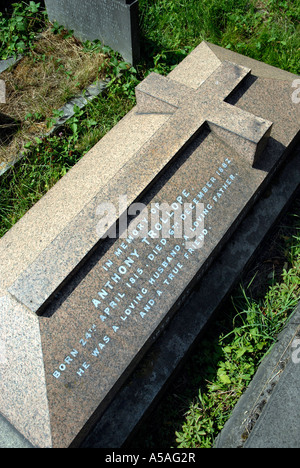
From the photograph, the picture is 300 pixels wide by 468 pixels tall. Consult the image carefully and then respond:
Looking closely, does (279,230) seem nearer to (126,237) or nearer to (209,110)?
(209,110)

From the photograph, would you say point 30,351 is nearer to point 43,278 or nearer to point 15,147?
point 43,278

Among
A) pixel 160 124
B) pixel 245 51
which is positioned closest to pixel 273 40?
pixel 245 51

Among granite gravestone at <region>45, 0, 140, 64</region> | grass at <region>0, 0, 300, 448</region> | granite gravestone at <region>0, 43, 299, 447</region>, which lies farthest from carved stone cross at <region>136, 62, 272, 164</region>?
granite gravestone at <region>45, 0, 140, 64</region>

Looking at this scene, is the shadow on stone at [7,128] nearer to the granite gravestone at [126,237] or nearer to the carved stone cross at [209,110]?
the granite gravestone at [126,237]

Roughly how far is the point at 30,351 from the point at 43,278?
0.40 m

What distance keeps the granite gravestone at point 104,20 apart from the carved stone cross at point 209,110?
957 mm

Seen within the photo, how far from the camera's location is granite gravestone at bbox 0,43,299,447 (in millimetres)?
2529

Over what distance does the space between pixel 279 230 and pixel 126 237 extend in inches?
54.9

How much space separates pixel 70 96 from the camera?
4332mm

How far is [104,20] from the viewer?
4.32m

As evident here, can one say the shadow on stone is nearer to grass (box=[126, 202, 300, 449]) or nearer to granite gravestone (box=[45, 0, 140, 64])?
granite gravestone (box=[45, 0, 140, 64])

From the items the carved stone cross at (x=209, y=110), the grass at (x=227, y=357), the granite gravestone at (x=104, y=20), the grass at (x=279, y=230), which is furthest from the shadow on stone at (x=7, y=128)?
the grass at (x=227, y=357)

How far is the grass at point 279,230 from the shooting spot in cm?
296

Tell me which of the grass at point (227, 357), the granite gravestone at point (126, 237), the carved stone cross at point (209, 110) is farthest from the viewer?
the carved stone cross at point (209, 110)
